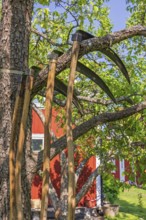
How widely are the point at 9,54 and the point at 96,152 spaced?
7961 millimetres

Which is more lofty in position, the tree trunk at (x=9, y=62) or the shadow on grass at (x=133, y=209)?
the tree trunk at (x=9, y=62)

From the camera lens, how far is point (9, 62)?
8.66 ft

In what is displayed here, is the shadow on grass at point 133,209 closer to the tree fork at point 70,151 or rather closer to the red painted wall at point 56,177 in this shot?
the red painted wall at point 56,177

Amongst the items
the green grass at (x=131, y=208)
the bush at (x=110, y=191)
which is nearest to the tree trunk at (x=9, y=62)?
the green grass at (x=131, y=208)

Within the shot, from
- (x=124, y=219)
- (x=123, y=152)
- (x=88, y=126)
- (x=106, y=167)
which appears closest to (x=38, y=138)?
A: (x=124, y=219)

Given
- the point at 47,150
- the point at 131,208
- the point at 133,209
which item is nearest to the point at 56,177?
the point at 133,209

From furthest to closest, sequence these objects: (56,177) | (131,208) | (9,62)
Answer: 1. (131,208)
2. (56,177)
3. (9,62)

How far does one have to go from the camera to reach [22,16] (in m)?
2.83

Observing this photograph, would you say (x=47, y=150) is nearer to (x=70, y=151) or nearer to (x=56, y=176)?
(x=70, y=151)

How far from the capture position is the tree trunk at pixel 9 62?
98.0 inches

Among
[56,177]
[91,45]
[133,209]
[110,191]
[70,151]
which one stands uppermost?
[91,45]

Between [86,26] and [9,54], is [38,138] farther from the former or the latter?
[9,54]

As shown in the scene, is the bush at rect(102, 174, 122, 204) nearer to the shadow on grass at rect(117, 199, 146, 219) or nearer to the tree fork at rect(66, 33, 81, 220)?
the shadow on grass at rect(117, 199, 146, 219)

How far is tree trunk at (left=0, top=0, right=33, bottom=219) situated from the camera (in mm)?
2490
